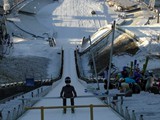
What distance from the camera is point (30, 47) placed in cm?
5562

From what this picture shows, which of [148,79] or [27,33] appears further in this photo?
[27,33]

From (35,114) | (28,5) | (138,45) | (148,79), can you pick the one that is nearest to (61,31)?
(28,5)

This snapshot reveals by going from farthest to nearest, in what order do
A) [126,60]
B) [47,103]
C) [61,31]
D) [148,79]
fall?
[61,31]
[126,60]
[148,79]
[47,103]

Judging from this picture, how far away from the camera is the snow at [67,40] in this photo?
13477 mm

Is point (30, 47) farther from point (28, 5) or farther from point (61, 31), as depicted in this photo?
point (28, 5)

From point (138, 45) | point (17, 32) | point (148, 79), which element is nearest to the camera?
point (148, 79)

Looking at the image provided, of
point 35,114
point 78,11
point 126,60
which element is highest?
point 78,11

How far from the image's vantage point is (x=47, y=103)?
52.6 ft

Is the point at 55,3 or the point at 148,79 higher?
the point at 55,3

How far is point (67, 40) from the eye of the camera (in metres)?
65.6

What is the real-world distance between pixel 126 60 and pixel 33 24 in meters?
31.3

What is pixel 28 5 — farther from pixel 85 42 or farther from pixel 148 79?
pixel 148 79

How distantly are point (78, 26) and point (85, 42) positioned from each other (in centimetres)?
1664

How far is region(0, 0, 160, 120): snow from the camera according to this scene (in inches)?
531
